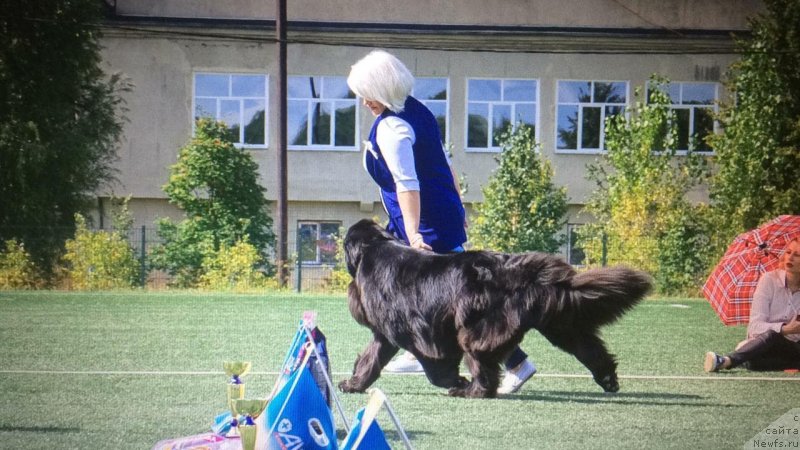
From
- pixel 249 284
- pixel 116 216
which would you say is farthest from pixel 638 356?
pixel 116 216

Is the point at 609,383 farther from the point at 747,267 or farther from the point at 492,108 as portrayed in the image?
the point at 492,108

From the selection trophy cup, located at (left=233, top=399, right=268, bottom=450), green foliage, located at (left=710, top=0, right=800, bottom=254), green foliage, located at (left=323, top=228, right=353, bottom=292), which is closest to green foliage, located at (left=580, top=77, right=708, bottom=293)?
green foliage, located at (left=710, top=0, right=800, bottom=254)

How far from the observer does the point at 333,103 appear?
68.1ft

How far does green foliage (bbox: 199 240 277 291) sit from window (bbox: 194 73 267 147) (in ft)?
19.3

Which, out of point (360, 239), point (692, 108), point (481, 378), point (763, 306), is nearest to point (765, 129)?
point (763, 306)

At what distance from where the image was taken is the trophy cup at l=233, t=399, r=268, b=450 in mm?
3131

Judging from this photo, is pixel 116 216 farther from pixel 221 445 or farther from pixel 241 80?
pixel 221 445

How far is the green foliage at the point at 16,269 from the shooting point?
581 inches

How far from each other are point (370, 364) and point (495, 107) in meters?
16.3

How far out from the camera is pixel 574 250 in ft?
55.6

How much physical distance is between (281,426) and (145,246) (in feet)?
42.9

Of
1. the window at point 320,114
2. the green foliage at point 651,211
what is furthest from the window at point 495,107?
the green foliage at point 651,211

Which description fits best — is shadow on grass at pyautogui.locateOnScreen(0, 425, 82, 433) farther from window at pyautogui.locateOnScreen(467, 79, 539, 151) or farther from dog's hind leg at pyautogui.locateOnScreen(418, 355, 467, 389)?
window at pyautogui.locateOnScreen(467, 79, 539, 151)

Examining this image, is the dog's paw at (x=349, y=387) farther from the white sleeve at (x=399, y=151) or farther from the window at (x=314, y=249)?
the window at (x=314, y=249)
